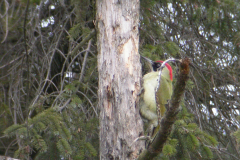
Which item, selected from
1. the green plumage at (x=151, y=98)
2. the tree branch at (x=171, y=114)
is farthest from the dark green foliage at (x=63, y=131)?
the tree branch at (x=171, y=114)

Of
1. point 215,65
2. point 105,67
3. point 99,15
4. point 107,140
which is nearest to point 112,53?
point 105,67

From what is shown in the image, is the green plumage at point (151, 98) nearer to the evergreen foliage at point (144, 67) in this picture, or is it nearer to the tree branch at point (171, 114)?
the evergreen foliage at point (144, 67)

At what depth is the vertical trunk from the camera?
260 centimetres

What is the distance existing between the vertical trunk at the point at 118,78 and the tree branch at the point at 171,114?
17.6 inches

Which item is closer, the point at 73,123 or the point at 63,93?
the point at 73,123

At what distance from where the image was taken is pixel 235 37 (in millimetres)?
4082

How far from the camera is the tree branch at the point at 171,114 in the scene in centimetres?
154

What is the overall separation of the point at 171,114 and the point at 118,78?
103 centimetres

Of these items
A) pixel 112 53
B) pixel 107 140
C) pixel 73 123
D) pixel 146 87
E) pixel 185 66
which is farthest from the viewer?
pixel 73 123

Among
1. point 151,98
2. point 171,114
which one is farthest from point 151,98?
point 171,114

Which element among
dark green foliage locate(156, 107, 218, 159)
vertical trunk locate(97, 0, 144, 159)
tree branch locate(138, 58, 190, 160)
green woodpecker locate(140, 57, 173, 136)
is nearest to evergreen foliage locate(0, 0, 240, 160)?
dark green foliage locate(156, 107, 218, 159)

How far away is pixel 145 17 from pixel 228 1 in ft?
3.68

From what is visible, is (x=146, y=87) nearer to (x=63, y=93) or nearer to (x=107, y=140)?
(x=107, y=140)

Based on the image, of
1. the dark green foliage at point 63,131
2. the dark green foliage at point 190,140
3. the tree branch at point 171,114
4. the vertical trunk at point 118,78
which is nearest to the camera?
the tree branch at point 171,114
